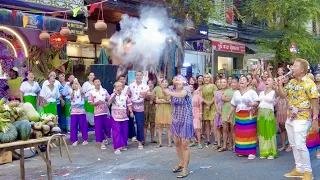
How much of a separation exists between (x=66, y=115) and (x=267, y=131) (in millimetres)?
5724

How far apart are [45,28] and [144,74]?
10.1 ft

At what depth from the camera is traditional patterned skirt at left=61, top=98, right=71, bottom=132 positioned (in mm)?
11000

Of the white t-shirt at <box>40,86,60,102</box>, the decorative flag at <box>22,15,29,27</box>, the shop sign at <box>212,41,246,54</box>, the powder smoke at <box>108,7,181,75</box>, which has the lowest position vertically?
the white t-shirt at <box>40,86,60,102</box>

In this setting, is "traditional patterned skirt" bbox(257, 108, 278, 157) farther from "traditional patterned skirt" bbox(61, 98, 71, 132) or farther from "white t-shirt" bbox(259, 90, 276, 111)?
"traditional patterned skirt" bbox(61, 98, 71, 132)

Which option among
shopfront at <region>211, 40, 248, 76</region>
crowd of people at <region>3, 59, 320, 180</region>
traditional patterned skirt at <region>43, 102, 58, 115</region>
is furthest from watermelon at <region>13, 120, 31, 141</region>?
shopfront at <region>211, 40, 248, 76</region>

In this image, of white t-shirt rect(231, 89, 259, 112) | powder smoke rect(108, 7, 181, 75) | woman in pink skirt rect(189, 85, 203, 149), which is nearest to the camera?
white t-shirt rect(231, 89, 259, 112)

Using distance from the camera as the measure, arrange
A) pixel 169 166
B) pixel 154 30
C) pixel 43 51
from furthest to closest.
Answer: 1. pixel 43 51
2. pixel 154 30
3. pixel 169 166

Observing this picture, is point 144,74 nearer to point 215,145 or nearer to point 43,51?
point 215,145

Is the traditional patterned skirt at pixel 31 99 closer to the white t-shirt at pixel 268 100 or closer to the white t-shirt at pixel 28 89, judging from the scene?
the white t-shirt at pixel 28 89

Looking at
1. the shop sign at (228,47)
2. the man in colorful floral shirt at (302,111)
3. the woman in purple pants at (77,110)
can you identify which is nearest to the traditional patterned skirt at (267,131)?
the man in colorful floral shirt at (302,111)

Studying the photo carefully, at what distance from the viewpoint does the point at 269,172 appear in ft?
22.3

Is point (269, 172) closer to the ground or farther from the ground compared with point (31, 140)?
closer to the ground

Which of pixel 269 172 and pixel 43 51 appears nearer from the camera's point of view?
pixel 269 172

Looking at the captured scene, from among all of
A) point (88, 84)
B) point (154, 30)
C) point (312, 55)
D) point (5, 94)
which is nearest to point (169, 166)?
point (154, 30)
